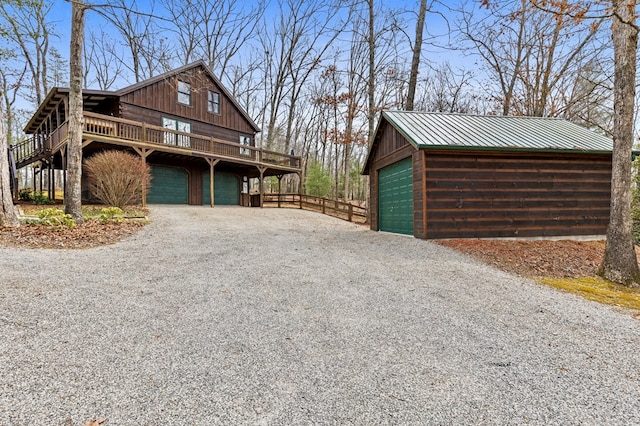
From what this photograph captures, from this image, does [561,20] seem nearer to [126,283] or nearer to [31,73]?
[126,283]

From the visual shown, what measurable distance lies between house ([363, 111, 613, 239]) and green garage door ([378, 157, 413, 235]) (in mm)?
63

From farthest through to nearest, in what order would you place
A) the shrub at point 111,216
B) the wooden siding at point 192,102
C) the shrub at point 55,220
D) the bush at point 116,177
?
1. the wooden siding at point 192,102
2. the bush at point 116,177
3. the shrub at point 111,216
4. the shrub at point 55,220

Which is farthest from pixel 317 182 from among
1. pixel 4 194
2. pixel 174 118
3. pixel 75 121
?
pixel 4 194

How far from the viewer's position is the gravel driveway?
2004 mm

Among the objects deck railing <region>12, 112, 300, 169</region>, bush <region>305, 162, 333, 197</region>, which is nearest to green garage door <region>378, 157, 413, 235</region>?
deck railing <region>12, 112, 300, 169</region>

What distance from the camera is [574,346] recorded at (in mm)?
2967

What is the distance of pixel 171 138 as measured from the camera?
16141 mm

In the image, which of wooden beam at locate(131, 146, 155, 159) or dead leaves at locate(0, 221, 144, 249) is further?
wooden beam at locate(131, 146, 155, 159)

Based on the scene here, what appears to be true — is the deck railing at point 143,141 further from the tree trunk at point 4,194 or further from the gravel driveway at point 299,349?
the gravel driveway at point 299,349

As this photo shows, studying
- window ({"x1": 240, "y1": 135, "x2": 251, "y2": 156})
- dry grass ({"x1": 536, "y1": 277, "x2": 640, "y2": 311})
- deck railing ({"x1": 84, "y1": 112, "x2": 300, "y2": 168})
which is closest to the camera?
dry grass ({"x1": 536, "y1": 277, "x2": 640, "y2": 311})

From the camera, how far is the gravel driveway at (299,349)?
200 cm

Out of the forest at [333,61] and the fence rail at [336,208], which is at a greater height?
the forest at [333,61]

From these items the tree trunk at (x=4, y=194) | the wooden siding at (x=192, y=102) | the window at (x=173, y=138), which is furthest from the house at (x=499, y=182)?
the window at (x=173, y=138)

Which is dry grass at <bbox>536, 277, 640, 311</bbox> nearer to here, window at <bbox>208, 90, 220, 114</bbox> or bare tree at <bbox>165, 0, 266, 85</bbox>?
window at <bbox>208, 90, 220, 114</bbox>
